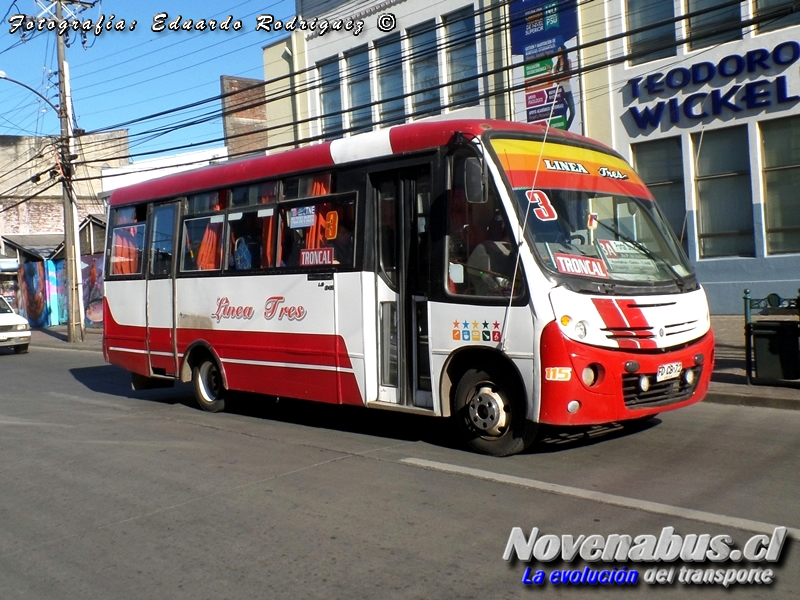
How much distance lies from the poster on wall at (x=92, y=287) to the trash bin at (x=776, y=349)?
26.5 metres

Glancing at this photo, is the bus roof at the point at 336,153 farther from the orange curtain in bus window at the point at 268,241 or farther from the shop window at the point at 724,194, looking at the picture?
the shop window at the point at 724,194

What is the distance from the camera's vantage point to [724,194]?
18.3 m

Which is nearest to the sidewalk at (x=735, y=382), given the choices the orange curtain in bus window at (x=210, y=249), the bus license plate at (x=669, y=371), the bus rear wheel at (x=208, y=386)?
the bus license plate at (x=669, y=371)

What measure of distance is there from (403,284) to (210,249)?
351 cm

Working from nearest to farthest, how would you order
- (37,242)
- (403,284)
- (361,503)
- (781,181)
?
(361,503) → (403,284) → (781,181) → (37,242)

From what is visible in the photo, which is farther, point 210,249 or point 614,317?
point 210,249

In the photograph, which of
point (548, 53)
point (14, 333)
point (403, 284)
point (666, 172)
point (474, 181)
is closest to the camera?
point (474, 181)

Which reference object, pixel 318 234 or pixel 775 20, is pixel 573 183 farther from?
Result: pixel 775 20

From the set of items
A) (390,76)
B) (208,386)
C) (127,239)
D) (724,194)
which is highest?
(390,76)

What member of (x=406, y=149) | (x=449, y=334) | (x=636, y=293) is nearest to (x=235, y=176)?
(x=406, y=149)

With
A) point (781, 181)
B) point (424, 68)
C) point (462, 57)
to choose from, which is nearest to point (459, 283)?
point (781, 181)

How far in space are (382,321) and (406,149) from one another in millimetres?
1729

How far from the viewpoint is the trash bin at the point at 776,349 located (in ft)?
33.8

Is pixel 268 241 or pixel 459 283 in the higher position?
pixel 268 241
